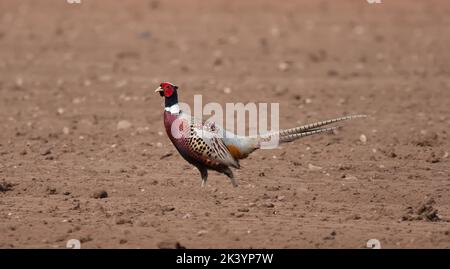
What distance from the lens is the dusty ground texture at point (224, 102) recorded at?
6.73 meters

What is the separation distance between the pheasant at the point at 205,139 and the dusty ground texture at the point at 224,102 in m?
0.35

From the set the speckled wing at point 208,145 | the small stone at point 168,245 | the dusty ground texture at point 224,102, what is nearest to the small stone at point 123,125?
the dusty ground texture at point 224,102

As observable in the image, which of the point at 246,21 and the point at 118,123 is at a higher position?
the point at 246,21

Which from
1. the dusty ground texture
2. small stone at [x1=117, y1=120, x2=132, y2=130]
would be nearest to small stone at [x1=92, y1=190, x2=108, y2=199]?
the dusty ground texture

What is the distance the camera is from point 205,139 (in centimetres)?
713

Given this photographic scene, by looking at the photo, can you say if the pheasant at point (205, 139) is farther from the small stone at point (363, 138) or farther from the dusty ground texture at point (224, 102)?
the small stone at point (363, 138)

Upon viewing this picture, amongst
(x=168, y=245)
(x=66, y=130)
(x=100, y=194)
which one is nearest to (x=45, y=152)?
(x=66, y=130)

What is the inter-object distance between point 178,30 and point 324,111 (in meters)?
6.60

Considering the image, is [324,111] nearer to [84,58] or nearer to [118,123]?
[118,123]

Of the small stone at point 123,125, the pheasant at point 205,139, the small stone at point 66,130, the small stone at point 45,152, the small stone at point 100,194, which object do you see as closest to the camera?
the pheasant at point 205,139

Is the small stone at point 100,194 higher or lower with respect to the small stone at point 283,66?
lower

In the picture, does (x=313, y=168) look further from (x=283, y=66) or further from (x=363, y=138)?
(x=283, y=66)

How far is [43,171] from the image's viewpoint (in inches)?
325
